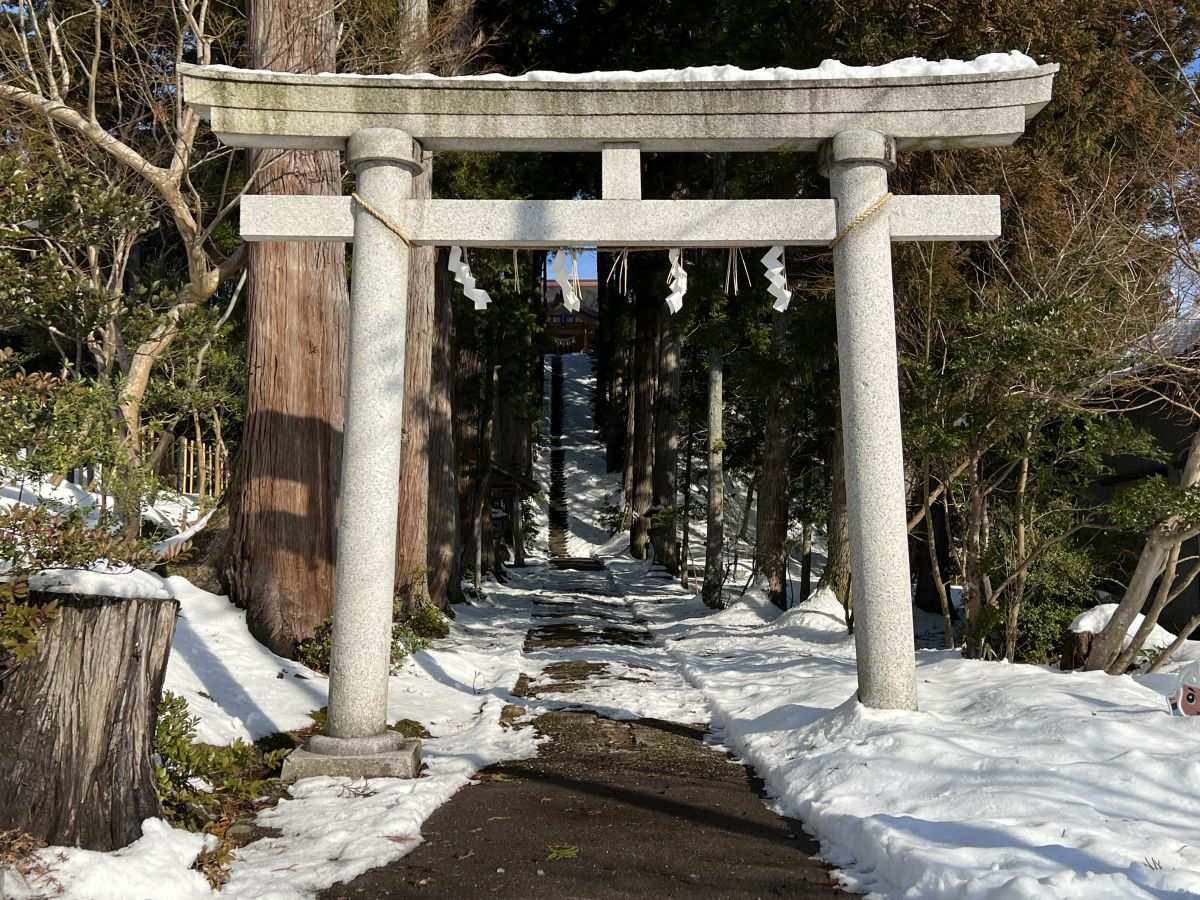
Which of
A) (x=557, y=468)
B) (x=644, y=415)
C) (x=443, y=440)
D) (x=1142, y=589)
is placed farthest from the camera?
(x=557, y=468)

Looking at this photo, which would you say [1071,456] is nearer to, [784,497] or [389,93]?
[784,497]

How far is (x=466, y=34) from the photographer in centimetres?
1480

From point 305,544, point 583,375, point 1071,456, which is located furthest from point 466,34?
point 583,375

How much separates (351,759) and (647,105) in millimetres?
4364

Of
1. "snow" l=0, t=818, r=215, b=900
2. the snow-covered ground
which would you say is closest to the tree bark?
the snow-covered ground

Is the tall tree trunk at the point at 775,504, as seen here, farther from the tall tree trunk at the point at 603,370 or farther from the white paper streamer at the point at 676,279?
the tall tree trunk at the point at 603,370

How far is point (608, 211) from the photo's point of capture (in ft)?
20.1

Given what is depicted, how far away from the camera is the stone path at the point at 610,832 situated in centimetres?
403

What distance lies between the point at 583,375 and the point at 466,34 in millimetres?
47201

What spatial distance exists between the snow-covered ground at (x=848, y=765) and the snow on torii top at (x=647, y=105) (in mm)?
3646

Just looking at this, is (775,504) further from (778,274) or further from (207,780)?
(207,780)

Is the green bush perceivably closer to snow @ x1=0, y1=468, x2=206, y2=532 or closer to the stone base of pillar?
the stone base of pillar

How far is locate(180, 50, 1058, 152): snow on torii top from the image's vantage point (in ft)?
19.6

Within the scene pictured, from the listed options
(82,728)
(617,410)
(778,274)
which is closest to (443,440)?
(778,274)
